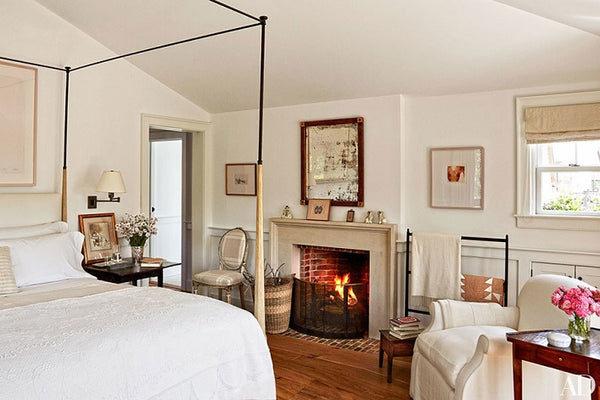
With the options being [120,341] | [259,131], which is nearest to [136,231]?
[259,131]

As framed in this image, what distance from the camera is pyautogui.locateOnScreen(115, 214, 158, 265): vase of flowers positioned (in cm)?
462

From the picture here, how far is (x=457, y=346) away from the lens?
9.53ft

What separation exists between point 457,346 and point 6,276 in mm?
2990

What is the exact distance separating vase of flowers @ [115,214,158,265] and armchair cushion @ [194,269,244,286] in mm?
687

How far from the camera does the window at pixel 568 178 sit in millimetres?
3783

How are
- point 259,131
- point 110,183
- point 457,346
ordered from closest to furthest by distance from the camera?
1. point 457,346
2. point 259,131
3. point 110,183

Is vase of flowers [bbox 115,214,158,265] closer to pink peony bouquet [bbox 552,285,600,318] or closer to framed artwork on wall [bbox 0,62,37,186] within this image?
framed artwork on wall [bbox 0,62,37,186]

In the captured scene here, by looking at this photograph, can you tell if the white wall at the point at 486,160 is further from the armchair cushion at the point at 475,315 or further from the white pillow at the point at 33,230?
the white pillow at the point at 33,230

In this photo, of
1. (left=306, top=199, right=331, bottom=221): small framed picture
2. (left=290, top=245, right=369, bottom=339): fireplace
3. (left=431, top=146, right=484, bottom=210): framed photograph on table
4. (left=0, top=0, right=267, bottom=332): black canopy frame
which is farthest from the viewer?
(left=306, top=199, right=331, bottom=221): small framed picture

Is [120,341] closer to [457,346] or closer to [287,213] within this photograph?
[457,346]

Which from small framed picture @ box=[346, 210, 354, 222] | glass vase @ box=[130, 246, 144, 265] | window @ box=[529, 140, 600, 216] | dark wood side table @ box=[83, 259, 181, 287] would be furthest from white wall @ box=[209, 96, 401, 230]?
dark wood side table @ box=[83, 259, 181, 287]

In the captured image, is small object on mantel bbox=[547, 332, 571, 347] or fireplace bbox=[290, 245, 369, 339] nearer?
small object on mantel bbox=[547, 332, 571, 347]

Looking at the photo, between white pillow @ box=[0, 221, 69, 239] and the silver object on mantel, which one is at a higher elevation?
the silver object on mantel

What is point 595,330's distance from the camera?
8.42ft
